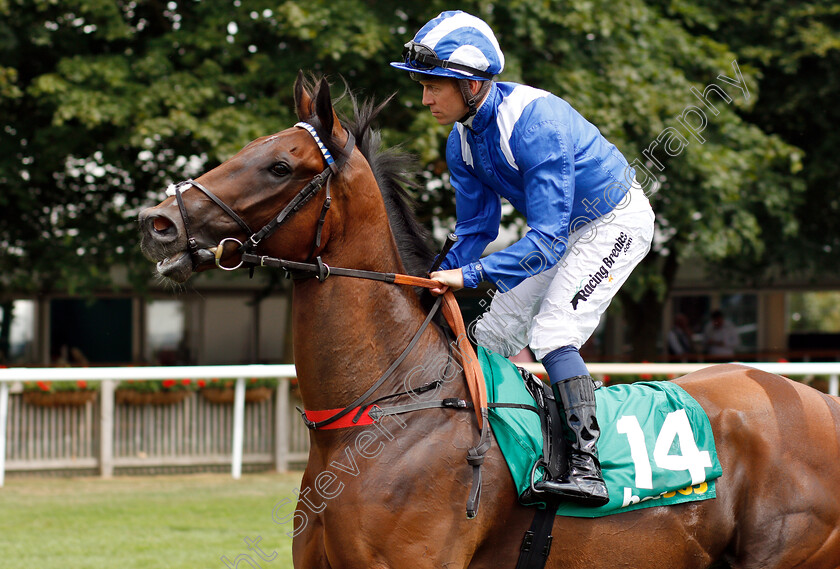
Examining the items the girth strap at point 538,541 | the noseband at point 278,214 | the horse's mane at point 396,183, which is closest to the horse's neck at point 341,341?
the noseband at point 278,214

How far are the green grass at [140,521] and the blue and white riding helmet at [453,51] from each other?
3.36m

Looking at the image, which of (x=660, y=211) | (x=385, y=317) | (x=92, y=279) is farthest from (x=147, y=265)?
(x=385, y=317)

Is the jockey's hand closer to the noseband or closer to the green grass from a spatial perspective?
the noseband

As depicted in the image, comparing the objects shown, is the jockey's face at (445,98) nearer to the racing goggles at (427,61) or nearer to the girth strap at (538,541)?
the racing goggles at (427,61)

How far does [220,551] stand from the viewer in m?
5.14

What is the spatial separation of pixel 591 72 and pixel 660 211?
2.36 meters

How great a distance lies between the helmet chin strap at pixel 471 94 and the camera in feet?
9.27

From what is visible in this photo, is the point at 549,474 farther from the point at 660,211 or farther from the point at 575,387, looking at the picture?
the point at 660,211

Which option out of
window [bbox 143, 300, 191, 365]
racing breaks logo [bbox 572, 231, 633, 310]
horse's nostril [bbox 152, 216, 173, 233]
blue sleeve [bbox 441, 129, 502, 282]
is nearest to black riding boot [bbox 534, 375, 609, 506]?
racing breaks logo [bbox 572, 231, 633, 310]

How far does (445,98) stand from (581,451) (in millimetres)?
1291

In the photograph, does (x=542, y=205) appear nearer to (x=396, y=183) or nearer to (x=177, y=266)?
(x=396, y=183)

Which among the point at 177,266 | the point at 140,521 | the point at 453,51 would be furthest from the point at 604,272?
the point at 140,521

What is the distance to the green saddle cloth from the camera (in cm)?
270

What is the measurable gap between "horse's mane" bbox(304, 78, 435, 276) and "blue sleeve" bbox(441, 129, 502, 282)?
0.19 metres
